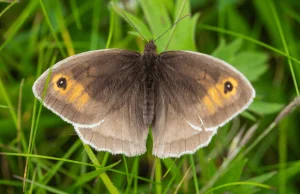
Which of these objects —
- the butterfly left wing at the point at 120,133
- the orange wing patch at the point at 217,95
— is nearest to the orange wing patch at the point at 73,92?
the butterfly left wing at the point at 120,133

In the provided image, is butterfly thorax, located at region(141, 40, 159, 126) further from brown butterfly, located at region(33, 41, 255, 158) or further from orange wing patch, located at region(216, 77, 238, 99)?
orange wing patch, located at region(216, 77, 238, 99)

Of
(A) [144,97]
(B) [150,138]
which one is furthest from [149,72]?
(B) [150,138]

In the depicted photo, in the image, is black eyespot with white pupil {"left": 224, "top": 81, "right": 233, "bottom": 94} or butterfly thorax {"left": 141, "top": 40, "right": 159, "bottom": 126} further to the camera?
butterfly thorax {"left": 141, "top": 40, "right": 159, "bottom": 126}

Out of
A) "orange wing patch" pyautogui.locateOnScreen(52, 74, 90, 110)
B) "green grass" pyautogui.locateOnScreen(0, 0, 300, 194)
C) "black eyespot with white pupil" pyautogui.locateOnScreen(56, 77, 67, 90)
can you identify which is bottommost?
"green grass" pyautogui.locateOnScreen(0, 0, 300, 194)

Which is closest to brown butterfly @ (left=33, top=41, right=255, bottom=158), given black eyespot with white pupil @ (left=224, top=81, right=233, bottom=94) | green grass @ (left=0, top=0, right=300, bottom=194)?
black eyespot with white pupil @ (left=224, top=81, right=233, bottom=94)

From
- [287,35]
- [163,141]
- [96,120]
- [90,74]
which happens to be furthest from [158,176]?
[287,35]

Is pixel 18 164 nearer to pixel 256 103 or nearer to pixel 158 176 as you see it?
pixel 158 176

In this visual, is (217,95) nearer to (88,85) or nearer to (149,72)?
(149,72)
